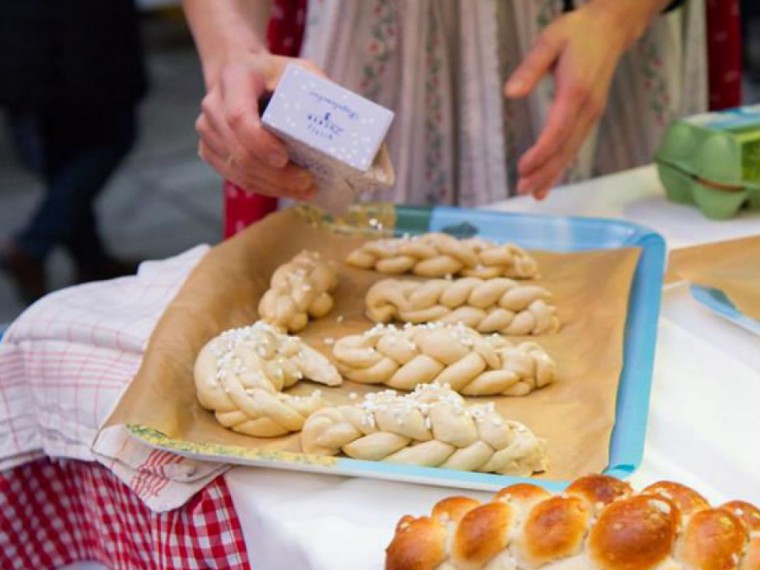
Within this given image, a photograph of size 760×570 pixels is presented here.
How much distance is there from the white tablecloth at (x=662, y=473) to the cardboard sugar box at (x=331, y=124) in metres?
0.31

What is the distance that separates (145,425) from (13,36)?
2.43 meters

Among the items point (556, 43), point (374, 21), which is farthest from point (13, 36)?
point (556, 43)

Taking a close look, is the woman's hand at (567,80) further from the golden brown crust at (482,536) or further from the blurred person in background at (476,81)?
the golden brown crust at (482,536)

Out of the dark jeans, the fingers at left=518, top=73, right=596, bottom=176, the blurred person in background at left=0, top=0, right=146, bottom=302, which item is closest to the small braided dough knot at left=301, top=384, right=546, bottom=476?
the fingers at left=518, top=73, right=596, bottom=176

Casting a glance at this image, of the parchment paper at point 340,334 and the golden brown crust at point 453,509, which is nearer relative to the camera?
the golden brown crust at point 453,509

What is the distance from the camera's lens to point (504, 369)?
1.08 m

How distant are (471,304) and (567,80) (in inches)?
11.9

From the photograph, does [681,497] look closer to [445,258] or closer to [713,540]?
[713,540]

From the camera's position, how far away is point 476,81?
1586mm

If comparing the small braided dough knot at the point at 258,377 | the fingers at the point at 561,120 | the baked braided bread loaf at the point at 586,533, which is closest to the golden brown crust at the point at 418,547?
the baked braided bread loaf at the point at 586,533

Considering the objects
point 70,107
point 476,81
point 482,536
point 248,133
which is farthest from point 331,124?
point 70,107

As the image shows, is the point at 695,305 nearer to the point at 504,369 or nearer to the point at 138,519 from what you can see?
the point at 504,369

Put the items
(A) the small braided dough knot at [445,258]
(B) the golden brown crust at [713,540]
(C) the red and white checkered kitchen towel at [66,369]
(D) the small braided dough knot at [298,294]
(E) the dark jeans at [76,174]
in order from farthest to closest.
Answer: (E) the dark jeans at [76,174] < (A) the small braided dough knot at [445,258] < (D) the small braided dough knot at [298,294] < (C) the red and white checkered kitchen towel at [66,369] < (B) the golden brown crust at [713,540]

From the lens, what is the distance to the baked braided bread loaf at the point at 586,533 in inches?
27.9
